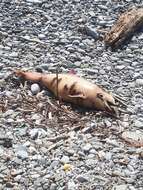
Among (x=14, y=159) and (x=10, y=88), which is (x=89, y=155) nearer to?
(x=14, y=159)

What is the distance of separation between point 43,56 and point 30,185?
2247 mm

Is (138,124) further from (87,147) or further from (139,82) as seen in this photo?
(139,82)

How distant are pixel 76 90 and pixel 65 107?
0.20m

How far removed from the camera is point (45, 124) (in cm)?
519

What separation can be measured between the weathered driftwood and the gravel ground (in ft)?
0.34

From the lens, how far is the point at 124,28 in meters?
6.88

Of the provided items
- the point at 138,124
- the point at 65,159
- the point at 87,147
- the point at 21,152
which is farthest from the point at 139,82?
the point at 21,152

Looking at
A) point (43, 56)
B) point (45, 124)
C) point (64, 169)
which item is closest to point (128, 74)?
point (43, 56)

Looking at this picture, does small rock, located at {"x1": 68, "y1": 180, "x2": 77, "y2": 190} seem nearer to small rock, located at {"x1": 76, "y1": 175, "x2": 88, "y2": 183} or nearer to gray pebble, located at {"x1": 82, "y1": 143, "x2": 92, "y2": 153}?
small rock, located at {"x1": 76, "y1": 175, "x2": 88, "y2": 183}

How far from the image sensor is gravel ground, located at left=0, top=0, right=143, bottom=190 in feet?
15.1

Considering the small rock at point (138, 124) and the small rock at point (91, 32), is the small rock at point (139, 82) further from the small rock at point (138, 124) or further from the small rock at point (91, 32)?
the small rock at point (91, 32)

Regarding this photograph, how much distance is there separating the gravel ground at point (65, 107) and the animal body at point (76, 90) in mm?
81

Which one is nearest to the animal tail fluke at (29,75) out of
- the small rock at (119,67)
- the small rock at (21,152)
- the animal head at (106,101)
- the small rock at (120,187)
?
the animal head at (106,101)

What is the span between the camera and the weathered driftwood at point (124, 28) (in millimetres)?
6773
